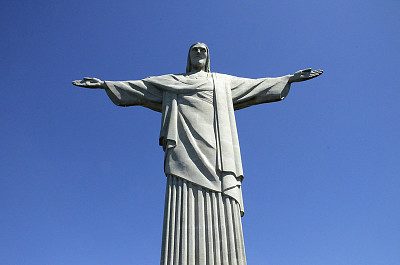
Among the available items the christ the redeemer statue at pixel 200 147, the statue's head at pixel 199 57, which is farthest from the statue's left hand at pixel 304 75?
the statue's head at pixel 199 57

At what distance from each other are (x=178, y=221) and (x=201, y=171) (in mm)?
1546

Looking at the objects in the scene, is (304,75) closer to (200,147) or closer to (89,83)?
(200,147)

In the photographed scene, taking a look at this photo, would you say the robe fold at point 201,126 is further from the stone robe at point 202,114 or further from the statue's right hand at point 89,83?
the statue's right hand at point 89,83

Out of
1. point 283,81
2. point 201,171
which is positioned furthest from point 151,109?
point 283,81

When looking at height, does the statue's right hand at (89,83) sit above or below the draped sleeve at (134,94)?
above

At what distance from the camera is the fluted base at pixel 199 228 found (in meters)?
10.0

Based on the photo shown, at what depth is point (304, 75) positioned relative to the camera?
1331cm

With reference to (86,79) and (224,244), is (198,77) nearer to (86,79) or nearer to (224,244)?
(86,79)

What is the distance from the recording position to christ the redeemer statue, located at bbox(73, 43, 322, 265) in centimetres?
1026

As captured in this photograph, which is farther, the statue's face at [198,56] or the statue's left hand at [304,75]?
the statue's face at [198,56]

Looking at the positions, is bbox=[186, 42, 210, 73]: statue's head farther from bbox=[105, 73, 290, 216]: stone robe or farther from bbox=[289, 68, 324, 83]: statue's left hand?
bbox=[289, 68, 324, 83]: statue's left hand

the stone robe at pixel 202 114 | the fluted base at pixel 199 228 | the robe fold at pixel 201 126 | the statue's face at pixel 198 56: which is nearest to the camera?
the fluted base at pixel 199 228

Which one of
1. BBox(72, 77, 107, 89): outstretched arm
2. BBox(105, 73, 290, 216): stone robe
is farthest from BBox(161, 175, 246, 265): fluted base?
BBox(72, 77, 107, 89): outstretched arm

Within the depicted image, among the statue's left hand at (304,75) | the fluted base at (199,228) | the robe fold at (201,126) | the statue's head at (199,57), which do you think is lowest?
the fluted base at (199,228)
